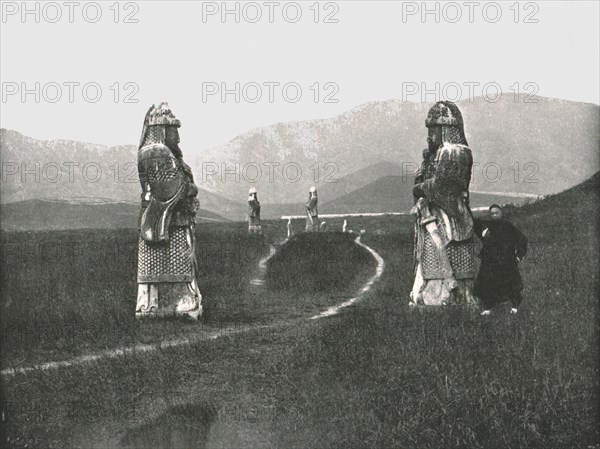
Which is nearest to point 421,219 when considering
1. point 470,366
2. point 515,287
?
point 515,287

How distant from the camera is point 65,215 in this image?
4484 centimetres

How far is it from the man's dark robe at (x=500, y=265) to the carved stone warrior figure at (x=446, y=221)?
0.23 meters

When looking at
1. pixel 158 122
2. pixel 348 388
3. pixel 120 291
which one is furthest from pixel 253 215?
pixel 348 388

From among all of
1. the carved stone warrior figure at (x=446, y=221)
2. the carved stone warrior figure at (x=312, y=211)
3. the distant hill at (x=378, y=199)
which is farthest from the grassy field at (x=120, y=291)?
the distant hill at (x=378, y=199)

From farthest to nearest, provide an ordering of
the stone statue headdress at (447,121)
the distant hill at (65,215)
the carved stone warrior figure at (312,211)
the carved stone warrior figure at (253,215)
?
the distant hill at (65,215), the carved stone warrior figure at (312,211), the carved stone warrior figure at (253,215), the stone statue headdress at (447,121)

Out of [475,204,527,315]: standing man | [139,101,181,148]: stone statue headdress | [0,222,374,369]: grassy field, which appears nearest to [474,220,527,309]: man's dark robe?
[475,204,527,315]: standing man

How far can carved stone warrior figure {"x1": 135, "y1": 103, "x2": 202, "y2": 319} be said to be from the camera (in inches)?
455

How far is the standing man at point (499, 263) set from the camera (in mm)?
11258

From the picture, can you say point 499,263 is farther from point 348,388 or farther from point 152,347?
point 152,347

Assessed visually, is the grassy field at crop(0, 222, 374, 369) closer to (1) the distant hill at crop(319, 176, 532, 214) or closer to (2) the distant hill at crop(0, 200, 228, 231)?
(2) the distant hill at crop(0, 200, 228, 231)

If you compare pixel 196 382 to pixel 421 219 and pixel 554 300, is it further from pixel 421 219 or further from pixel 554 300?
pixel 554 300

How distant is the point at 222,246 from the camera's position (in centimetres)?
2367

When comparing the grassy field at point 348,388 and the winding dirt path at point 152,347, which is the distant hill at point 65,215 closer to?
the winding dirt path at point 152,347

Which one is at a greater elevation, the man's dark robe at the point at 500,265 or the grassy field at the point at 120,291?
the man's dark robe at the point at 500,265
